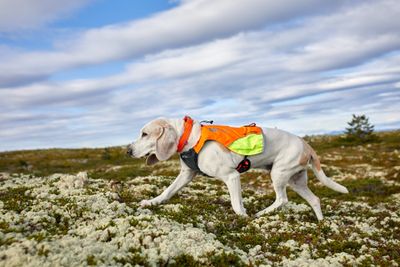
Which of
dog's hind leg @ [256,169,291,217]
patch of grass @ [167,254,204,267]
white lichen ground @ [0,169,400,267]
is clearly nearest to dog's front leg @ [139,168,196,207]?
white lichen ground @ [0,169,400,267]

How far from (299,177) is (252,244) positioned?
3642 mm

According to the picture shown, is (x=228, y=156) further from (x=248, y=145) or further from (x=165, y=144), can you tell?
(x=165, y=144)

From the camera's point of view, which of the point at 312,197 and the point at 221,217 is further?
the point at 312,197

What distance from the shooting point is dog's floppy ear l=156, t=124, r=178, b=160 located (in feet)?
34.3

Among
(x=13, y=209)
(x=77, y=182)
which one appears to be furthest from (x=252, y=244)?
(x=77, y=182)

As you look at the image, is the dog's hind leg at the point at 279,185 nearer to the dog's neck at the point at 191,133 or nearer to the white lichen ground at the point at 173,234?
the white lichen ground at the point at 173,234

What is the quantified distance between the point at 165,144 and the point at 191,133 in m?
0.70

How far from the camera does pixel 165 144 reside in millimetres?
10469

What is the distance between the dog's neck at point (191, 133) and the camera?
10.6m

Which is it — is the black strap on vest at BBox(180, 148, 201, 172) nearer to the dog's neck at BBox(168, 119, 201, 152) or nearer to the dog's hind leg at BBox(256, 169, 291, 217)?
the dog's neck at BBox(168, 119, 201, 152)

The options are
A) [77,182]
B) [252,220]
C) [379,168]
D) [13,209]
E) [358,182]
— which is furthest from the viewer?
[379,168]

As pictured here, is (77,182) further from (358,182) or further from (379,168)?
(379,168)

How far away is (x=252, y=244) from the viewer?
859cm

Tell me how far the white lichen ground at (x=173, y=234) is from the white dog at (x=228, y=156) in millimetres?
563
